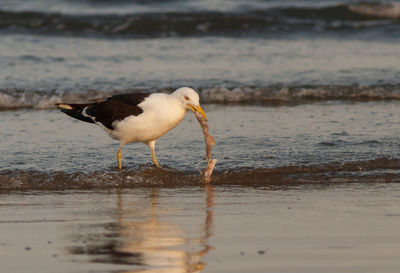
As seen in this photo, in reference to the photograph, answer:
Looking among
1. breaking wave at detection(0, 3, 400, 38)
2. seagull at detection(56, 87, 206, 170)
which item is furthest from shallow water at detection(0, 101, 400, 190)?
breaking wave at detection(0, 3, 400, 38)

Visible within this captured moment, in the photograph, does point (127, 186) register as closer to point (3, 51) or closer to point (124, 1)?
point (3, 51)

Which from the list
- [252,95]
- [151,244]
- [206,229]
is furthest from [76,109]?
[252,95]

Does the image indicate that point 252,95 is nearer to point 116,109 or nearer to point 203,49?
point 116,109

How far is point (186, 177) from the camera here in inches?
237

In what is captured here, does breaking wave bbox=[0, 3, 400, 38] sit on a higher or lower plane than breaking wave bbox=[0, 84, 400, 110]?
higher

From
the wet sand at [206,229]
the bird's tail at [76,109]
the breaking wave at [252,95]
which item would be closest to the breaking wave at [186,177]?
the wet sand at [206,229]

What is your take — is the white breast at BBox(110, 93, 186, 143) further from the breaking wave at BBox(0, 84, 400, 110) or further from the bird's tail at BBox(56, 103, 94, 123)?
the breaking wave at BBox(0, 84, 400, 110)

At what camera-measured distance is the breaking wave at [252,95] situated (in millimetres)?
9227

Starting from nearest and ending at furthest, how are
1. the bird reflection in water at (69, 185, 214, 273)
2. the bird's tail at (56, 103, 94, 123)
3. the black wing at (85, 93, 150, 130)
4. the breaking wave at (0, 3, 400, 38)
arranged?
the bird reflection in water at (69, 185, 214, 273)
the black wing at (85, 93, 150, 130)
the bird's tail at (56, 103, 94, 123)
the breaking wave at (0, 3, 400, 38)

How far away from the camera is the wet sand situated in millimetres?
3887

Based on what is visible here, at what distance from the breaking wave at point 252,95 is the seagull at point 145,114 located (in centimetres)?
276

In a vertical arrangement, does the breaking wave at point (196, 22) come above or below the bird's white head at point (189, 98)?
above

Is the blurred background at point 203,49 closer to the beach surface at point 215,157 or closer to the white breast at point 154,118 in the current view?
the beach surface at point 215,157

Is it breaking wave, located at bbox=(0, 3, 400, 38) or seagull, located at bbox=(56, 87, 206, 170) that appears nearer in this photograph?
seagull, located at bbox=(56, 87, 206, 170)
